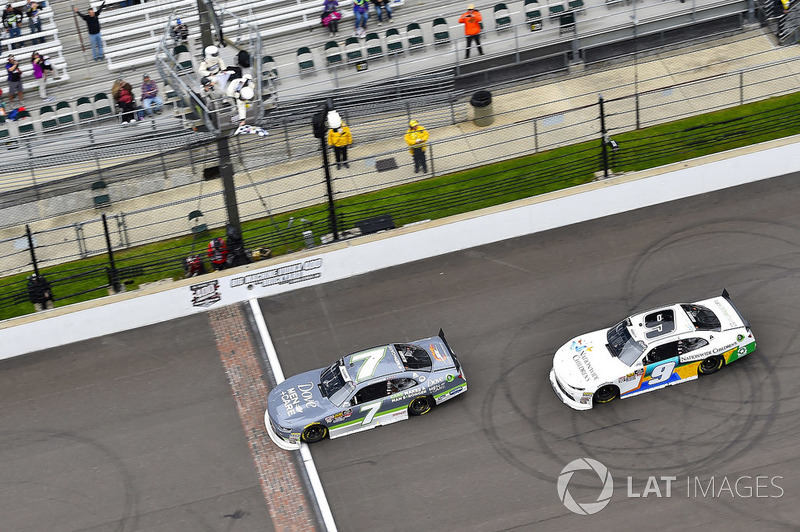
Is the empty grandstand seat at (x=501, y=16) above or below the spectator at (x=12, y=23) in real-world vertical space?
below

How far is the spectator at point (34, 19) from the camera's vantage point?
34.1 m

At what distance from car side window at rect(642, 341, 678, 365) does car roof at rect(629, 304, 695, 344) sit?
0.16 meters

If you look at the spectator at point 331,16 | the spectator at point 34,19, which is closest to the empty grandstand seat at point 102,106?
the spectator at point 34,19

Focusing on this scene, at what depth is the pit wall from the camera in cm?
2539

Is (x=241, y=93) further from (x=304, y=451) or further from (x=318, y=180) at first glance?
(x=304, y=451)

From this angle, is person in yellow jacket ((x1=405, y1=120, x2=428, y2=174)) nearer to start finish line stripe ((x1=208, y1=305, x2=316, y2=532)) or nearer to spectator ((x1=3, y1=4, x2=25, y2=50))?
start finish line stripe ((x1=208, y1=305, x2=316, y2=532))

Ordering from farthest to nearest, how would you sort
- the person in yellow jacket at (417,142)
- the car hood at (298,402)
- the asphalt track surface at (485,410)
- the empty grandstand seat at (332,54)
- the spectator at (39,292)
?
the empty grandstand seat at (332,54)
the person in yellow jacket at (417,142)
the spectator at (39,292)
the car hood at (298,402)
the asphalt track surface at (485,410)

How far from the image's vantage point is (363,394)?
73.2 feet

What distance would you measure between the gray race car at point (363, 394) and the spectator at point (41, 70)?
47.6ft

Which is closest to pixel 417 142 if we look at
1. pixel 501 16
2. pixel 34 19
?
pixel 501 16

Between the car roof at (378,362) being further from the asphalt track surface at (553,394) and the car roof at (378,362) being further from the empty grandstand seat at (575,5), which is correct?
the empty grandstand seat at (575,5)

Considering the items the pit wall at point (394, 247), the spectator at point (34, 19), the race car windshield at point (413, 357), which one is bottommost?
the race car windshield at point (413, 357)

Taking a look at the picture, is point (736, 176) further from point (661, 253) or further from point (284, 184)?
point (284, 184)

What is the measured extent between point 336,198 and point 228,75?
4.04 metres
